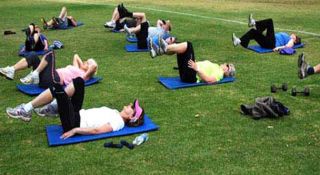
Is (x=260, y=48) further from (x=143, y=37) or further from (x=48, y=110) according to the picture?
(x=48, y=110)

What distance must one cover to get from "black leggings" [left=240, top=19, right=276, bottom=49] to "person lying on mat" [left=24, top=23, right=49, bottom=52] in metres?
5.55

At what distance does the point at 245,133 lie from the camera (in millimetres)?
6727

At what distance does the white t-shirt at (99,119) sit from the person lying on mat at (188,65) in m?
2.62

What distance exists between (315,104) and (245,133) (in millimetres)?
1959

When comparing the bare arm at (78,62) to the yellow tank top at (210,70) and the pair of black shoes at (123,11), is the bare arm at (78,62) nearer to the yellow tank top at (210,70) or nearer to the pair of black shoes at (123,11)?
the yellow tank top at (210,70)

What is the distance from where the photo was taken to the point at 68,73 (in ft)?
29.2

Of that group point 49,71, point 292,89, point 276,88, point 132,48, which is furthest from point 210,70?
point 132,48

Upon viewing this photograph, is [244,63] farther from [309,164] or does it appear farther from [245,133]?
[309,164]

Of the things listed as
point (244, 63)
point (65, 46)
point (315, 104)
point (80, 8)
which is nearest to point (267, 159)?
point (315, 104)

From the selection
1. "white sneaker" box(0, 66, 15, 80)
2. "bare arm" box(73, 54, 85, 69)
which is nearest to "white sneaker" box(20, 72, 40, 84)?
"white sneaker" box(0, 66, 15, 80)

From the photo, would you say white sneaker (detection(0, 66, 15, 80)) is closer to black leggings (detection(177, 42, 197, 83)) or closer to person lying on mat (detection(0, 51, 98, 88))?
person lying on mat (detection(0, 51, 98, 88))

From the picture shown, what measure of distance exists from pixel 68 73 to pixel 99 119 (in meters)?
2.48

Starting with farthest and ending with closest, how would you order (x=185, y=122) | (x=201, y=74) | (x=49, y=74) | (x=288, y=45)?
(x=288, y=45) < (x=201, y=74) < (x=49, y=74) < (x=185, y=122)

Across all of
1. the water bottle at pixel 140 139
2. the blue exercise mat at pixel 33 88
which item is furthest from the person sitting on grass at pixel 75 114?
the blue exercise mat at pixel 33 88
